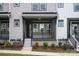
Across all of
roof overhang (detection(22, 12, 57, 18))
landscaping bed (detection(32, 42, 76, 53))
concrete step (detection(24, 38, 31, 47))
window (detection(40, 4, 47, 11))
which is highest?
window (detection(40, 4, 47, 11))

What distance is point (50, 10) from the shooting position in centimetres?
2230

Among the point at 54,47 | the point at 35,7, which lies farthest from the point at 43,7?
the point at 54,47

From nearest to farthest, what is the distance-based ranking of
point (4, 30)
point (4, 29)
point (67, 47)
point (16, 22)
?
point (67, 47) → point (16, 22) → point (4, 30) → point (4, 29)

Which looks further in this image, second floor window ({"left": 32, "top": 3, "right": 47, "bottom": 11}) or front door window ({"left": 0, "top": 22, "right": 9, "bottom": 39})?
front door window ({"left": 0, "top": 22, "right": 9, "bottom": 39})

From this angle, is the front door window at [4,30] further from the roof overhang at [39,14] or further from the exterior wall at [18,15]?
the roof overhang at [39,14]

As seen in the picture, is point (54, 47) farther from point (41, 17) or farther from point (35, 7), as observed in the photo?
point (35, 7)

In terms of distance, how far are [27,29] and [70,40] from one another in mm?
6000

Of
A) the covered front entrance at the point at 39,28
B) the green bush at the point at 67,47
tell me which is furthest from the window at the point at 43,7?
the green bush at the point at 67,47

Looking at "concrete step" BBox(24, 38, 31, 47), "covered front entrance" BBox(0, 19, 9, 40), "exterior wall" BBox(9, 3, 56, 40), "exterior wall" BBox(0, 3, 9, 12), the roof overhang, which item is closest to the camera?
"concrete step" BBox(24, 38, 31, 47)

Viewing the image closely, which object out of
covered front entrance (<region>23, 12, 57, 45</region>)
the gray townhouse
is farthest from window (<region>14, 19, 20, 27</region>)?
covered front entrance (<region>23, 12, 57, 45</region>)

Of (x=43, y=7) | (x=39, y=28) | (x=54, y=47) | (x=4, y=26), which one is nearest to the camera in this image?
(x=54, y=47)

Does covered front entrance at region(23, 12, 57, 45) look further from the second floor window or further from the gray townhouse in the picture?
the second floor window

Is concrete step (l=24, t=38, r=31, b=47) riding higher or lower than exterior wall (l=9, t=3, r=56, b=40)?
lower

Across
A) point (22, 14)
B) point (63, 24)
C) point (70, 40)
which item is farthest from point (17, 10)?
point (70, 40)
